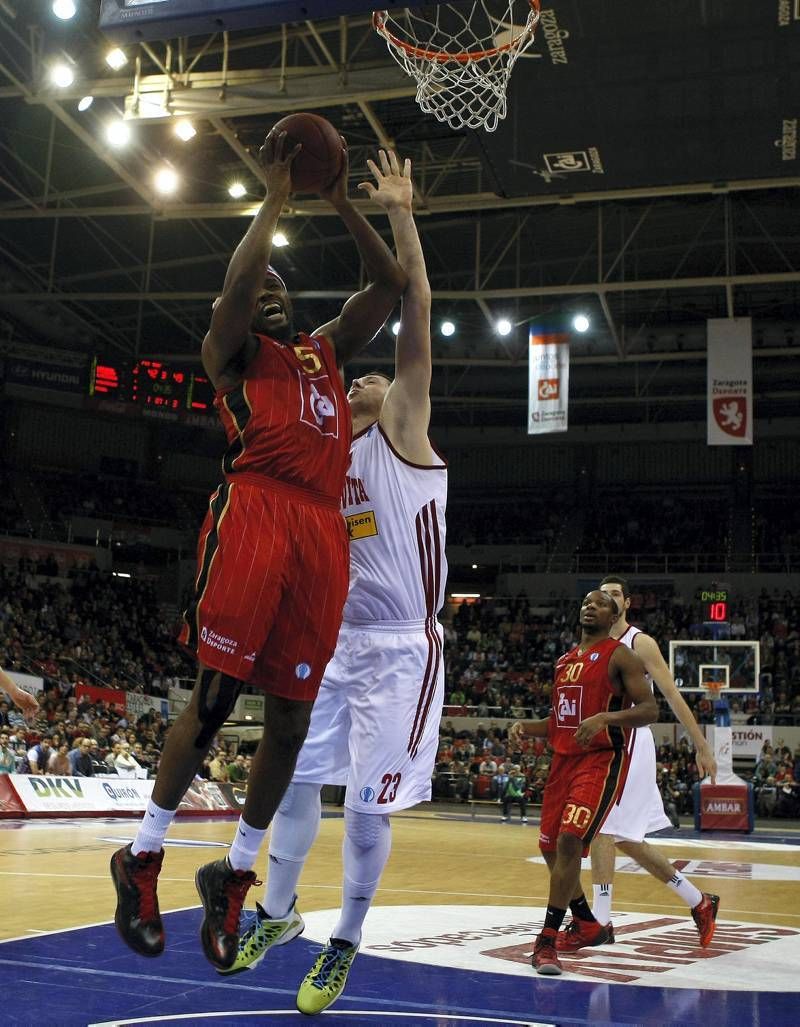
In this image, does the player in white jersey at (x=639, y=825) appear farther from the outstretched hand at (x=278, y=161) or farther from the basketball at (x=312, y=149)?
the outstretched hand at (x=278, y=161)

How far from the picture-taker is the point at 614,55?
483 inches

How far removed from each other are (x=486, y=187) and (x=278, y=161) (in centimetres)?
1802

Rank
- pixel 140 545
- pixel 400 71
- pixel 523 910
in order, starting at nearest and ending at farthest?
pixel 523 910 → pixel 400 71 → pixel 140 545

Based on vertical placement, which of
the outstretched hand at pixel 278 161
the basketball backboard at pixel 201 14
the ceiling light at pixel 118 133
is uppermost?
the ceiling light at pixel 118 133

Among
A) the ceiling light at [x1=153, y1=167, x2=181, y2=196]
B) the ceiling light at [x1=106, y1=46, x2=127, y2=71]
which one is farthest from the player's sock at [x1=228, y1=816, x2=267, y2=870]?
the ceiling light at [x1=153, y1=167, x2=181, y2=196]

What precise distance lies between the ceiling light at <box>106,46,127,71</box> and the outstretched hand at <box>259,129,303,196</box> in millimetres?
13022

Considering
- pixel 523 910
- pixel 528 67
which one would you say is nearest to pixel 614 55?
pixel 528 67

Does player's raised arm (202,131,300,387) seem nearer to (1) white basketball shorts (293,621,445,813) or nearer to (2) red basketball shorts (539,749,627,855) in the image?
(1) white basketball shorts (293,621,445,813)

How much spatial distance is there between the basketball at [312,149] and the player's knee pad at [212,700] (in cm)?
168

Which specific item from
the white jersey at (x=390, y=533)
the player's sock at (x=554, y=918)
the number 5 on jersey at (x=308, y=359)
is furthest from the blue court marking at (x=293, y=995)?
the number 5 on jersey at (x=308, y=359)

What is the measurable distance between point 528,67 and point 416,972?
34.7 feet

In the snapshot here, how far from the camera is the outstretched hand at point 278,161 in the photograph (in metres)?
3.59

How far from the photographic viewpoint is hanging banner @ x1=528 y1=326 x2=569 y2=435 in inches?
844

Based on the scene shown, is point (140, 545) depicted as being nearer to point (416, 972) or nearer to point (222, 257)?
point (222, 257)
